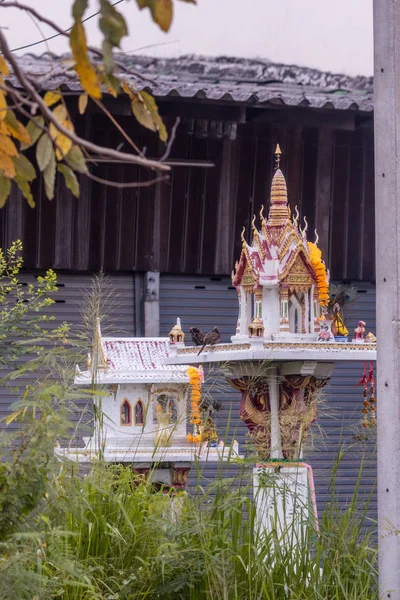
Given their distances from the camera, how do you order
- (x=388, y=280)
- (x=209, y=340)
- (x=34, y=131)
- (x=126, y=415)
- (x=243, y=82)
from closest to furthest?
(x=34, y=131) → (x=388, y=280) → (x=209, y=340) → (x=126, y=415) → (x=243, y=82)

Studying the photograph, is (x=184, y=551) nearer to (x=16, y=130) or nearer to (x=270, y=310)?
(x=270, y=310)

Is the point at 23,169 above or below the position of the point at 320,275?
below

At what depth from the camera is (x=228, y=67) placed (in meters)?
9.36

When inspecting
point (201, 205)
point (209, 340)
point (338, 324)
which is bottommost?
point (209, 340)

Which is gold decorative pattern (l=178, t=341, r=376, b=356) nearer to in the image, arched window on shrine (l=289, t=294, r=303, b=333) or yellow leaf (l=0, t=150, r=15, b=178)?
arched window on shrine (l=289, t=294, r=303, b=333)

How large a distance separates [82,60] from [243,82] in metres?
6.70

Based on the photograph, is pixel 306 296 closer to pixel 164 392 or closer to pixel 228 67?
pixel 164 392

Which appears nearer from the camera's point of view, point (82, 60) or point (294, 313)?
point (82, 60)

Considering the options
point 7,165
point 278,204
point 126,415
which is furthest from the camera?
point 126,415

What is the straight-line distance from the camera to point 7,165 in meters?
2.39

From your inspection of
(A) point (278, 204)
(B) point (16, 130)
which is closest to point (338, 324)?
(A) point (278, 204)

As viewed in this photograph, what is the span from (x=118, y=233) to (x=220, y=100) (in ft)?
5.35

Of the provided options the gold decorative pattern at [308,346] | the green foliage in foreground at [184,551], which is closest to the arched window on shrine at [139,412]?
the gold decorative pattern at [308,346]

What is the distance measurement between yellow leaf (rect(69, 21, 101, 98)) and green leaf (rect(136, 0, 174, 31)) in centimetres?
16
